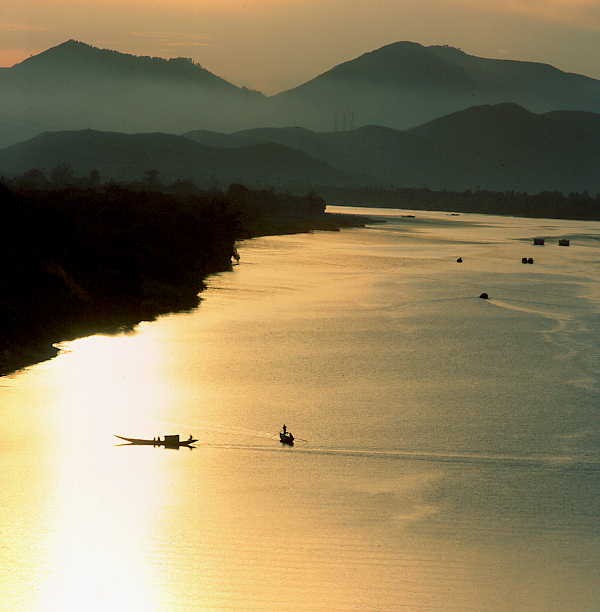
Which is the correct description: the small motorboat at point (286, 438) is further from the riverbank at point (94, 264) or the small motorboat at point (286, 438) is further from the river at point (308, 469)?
the riverbank at point (94, 264)

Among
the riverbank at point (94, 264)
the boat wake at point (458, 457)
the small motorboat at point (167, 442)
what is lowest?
the boat wake at point (458, 457)

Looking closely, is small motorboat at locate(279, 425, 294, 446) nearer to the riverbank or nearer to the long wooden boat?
the long wooden boat

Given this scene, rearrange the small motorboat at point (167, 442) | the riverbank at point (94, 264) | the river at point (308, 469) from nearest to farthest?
the river at point (308, 469) < the small motorboat at point (167, 442) < the riverbank at point (94, 264)

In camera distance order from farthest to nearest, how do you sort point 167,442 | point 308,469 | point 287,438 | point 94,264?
1. point 94,264
2. point 287,438
3. point 167,442
4. point 308,469

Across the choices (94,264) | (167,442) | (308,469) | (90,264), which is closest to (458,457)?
(308,469)

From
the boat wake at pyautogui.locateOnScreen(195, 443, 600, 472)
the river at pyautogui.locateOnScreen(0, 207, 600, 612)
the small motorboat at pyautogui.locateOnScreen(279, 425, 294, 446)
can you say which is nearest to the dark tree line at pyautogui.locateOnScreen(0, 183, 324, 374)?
the river at pyautogui.locateOnScreen(0, 207, 600, 612)

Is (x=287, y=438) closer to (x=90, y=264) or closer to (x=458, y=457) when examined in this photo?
(x=458, y=457)

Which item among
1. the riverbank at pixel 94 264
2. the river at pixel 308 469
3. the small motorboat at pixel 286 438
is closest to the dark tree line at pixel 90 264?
the riverbank at pixel 94 264
